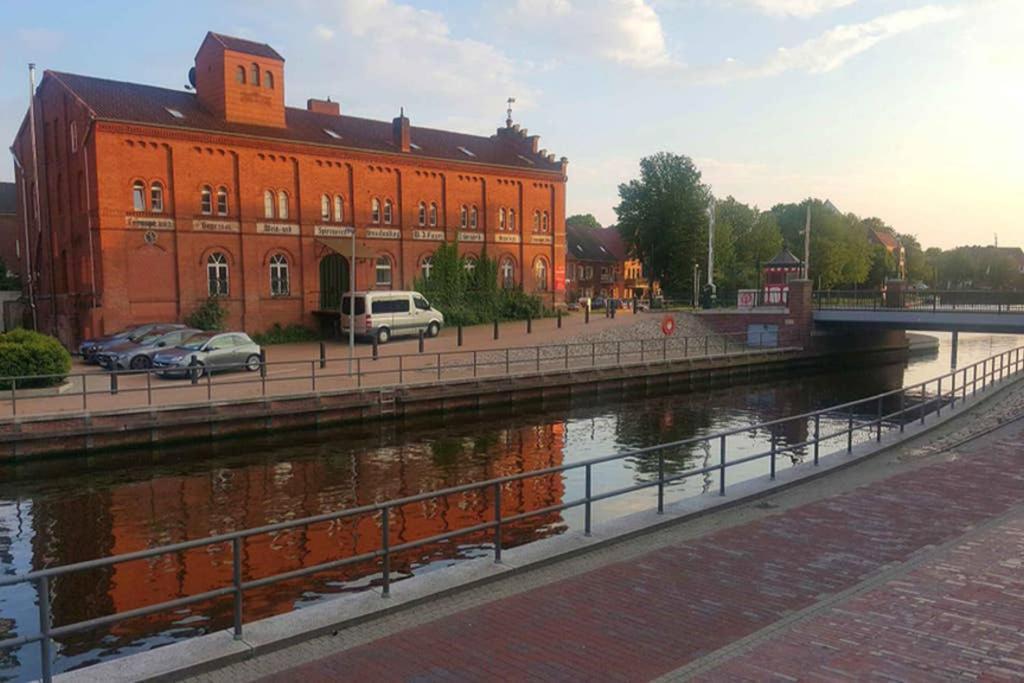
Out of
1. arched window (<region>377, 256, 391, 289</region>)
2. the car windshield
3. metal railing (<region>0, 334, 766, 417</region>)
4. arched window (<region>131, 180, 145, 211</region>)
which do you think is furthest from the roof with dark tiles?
metal railing (<region>0, 334, 766, 417</region>)

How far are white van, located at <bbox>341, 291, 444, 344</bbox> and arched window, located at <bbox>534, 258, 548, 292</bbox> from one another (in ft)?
49.6

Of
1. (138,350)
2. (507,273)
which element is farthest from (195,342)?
(507,273)

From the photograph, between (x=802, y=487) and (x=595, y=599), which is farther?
(x=802, y=487)

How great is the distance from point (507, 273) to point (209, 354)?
26669mm

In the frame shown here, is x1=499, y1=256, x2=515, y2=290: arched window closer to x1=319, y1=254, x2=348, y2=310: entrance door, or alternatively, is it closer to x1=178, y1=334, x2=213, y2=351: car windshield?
x1=319, y1=254, x2=348, y2=310: entrance door

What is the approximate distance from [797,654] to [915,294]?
42339 millimetres

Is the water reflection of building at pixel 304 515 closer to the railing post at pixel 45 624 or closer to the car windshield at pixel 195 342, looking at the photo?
the railing post at pixel 45 624

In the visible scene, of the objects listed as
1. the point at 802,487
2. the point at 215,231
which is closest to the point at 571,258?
the point at 215,231

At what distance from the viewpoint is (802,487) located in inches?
457

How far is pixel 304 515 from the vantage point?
47.9ft

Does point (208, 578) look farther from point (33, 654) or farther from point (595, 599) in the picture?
point (595, 599)

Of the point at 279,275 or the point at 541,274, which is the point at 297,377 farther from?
the point at 541,274

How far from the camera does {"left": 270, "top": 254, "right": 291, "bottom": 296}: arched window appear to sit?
130ft

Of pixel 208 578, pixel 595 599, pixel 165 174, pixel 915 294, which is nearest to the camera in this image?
pixel 595 599
